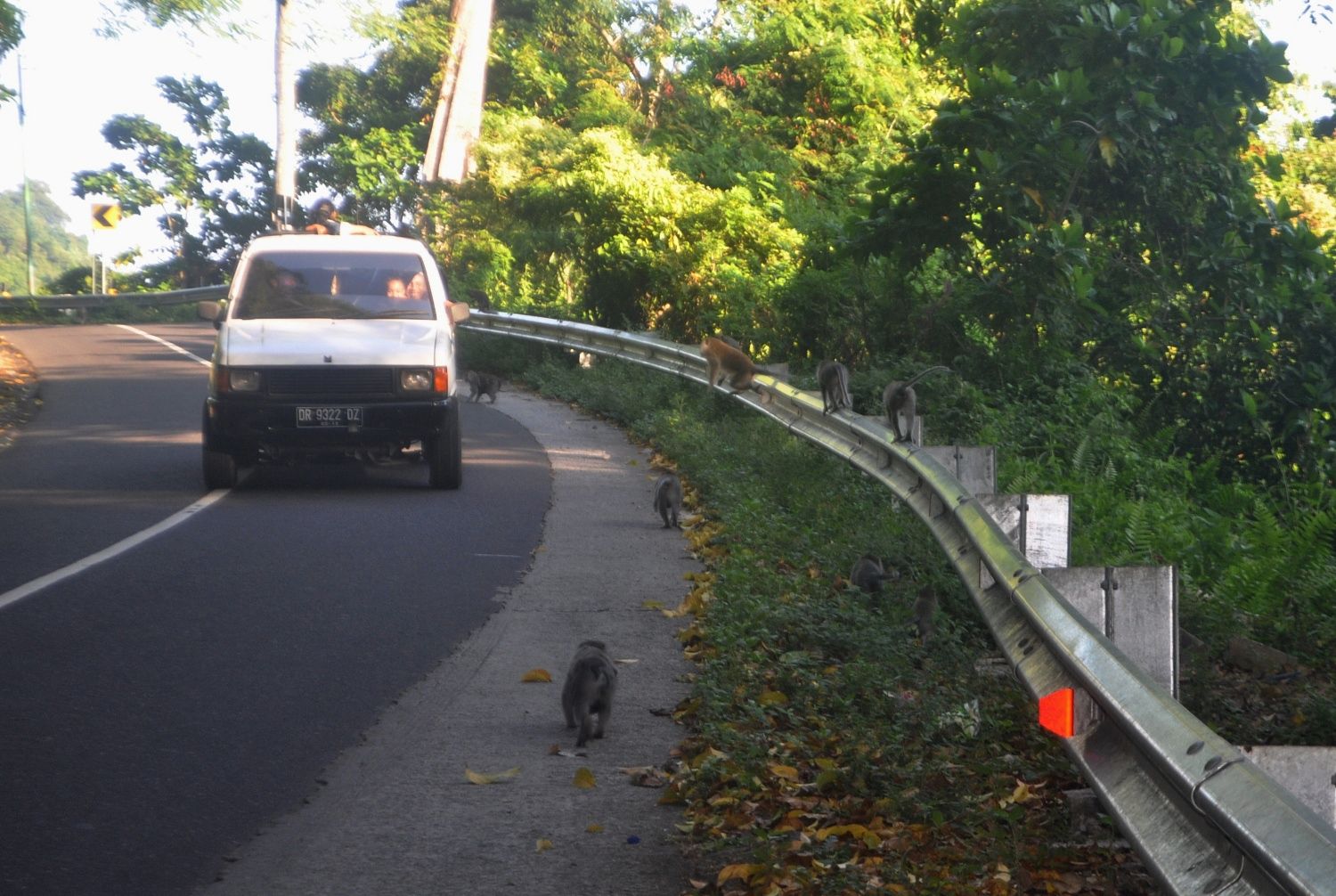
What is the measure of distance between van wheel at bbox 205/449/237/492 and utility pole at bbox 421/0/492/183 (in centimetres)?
2381

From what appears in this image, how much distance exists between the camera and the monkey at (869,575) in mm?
8078

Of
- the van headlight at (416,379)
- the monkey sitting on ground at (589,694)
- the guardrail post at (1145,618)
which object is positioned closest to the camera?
the guardrail post at (1145,618)

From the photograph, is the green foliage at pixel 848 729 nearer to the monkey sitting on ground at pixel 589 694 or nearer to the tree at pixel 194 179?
the monkey sitting on ground at pixel 589 694

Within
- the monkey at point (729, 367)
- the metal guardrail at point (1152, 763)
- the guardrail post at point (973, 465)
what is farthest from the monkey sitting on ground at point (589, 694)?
the monkey at point (729, 367)

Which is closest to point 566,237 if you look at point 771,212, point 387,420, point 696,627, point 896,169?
point 771,212

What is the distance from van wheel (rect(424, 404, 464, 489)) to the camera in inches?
485

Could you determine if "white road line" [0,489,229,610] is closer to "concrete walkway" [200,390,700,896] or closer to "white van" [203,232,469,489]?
"white van" [203,232,469,489]

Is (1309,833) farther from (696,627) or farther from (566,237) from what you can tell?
(566,237)

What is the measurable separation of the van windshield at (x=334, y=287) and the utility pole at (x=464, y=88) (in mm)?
22702

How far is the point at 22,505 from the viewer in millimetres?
11469

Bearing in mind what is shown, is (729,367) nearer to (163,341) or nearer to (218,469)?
(218,469)

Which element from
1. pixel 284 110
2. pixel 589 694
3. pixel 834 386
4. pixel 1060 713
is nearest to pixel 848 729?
pixel 589 694

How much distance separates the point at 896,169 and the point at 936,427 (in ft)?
9.78

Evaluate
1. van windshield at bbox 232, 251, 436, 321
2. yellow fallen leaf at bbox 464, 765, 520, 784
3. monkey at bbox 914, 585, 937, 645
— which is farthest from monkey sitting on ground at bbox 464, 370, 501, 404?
yellow fallen leaf at bbox 464, 765, 520, 784
